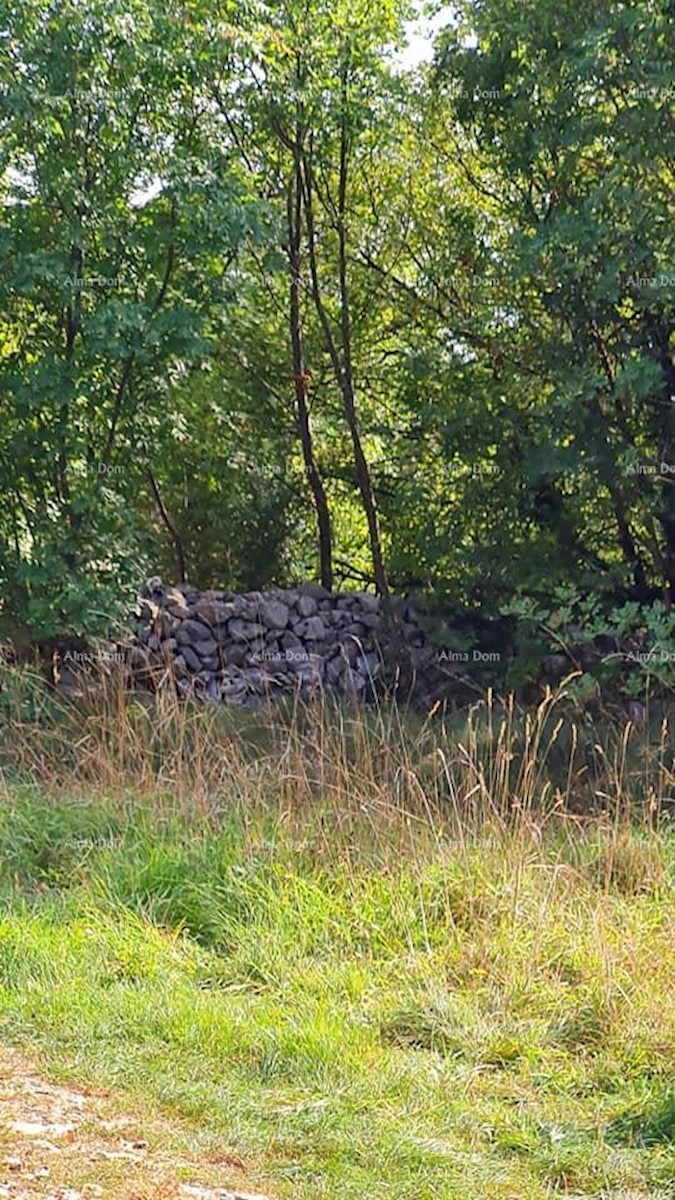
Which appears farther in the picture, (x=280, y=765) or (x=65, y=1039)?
(x=280, y=765)

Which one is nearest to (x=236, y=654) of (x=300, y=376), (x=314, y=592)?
(x=314, y=592)

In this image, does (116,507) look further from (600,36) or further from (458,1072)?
(458,1072)

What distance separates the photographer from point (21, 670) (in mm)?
9508

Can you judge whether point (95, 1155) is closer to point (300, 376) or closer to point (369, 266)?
point (300, 376)

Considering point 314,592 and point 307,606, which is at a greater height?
point 314,592

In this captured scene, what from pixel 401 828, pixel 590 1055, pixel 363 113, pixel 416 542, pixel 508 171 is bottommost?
pixel 590 1055

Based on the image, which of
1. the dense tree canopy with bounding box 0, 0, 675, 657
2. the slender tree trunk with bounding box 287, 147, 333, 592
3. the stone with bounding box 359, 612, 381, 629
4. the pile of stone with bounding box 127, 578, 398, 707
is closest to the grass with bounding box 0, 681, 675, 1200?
the dense tree canopy with bounding box 0, 0, 675, 657

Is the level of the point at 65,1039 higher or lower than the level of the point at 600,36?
lower

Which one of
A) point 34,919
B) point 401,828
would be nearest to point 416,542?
point 401,828

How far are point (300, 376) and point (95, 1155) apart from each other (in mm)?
11326

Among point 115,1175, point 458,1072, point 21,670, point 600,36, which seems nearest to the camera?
point 115,1175

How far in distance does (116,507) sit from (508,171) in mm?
4962

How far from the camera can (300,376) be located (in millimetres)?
13625

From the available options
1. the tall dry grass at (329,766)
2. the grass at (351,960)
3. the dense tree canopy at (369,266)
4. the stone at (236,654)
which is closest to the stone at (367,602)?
the dense tree canopy at (369,266)
